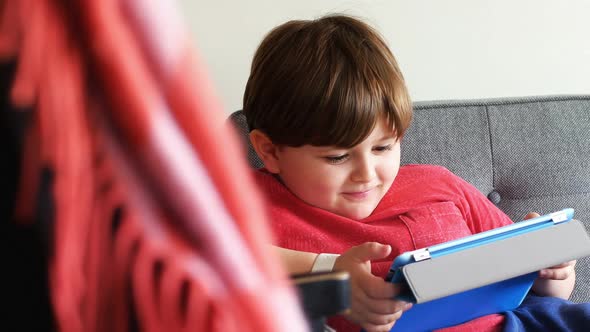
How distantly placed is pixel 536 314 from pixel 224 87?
2.46 ft

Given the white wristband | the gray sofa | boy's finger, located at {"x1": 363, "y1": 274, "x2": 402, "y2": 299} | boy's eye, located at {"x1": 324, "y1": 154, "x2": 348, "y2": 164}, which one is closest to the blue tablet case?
boy's finger, located at {"x1": 363, "y1": 274, "x2": 402, "y2": 299}

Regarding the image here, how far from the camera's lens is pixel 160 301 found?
28 cm

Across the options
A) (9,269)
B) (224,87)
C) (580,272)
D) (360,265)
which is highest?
(9,269)

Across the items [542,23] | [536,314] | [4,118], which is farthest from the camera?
[542,23]

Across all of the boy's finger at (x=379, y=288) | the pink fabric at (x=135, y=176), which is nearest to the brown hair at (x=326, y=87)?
the boy's finger at (x=379, y=288)

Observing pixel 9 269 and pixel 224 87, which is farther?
pixel 224 87

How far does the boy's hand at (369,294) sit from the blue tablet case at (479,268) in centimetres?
3

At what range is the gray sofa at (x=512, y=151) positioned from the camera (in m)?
1.26

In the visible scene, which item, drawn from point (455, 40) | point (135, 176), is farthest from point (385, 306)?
point (455, 40)

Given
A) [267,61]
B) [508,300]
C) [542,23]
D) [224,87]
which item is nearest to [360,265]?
[508,300]

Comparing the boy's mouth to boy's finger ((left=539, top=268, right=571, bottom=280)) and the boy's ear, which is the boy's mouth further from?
boy's finger ((left=539, top=268, right=571, bottom=280))

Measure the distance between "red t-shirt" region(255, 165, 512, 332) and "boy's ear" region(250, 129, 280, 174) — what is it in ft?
0.06

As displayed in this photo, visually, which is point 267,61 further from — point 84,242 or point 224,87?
point 84,242

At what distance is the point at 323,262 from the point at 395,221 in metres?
0.18
